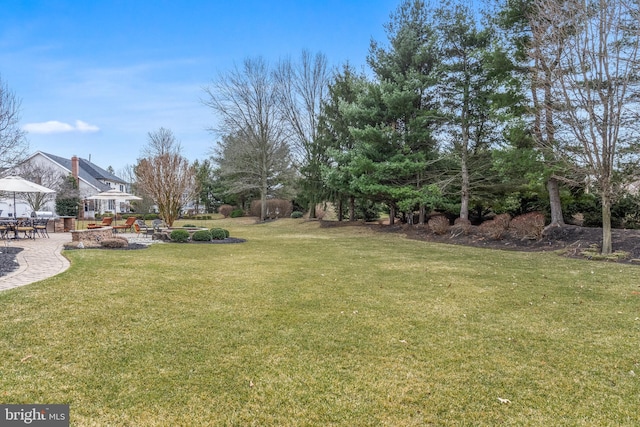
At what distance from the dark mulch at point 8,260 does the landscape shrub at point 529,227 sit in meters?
14.8

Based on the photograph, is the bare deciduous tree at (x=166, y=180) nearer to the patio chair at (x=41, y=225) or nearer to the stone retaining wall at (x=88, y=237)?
the patio chair at (x=41, y=225)

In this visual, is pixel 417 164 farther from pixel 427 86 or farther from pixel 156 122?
pixel 156 122

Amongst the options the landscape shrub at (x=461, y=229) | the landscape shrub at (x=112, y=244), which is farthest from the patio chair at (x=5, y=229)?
the landscape shrub at (x=461, y=229)

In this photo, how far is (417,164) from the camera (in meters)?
15.7

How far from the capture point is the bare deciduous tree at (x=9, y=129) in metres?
16.4

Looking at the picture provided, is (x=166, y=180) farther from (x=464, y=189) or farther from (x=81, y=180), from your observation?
(x=81, y=180)

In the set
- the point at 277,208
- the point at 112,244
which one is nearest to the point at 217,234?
the point at 112,244

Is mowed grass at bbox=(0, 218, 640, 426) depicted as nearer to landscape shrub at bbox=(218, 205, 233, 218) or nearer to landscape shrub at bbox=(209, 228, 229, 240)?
landscape shrub at bbox=(209, 228, 229, 240)

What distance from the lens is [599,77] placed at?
9328 mm

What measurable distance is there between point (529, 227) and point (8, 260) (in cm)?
1548

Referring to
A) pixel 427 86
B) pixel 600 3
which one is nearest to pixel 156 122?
pixel 427 86

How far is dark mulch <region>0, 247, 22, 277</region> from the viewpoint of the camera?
22.3 feet

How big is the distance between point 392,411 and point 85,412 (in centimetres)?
229

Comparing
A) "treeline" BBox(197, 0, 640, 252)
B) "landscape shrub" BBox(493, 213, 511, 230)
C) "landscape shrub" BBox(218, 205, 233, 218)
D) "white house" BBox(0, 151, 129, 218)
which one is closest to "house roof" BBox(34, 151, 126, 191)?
"white house" BBox(0, 151, 129, 218)
